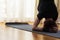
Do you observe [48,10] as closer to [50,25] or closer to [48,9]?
[48,9]

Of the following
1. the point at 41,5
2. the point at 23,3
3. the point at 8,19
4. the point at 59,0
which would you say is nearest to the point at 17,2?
the point at 23,3

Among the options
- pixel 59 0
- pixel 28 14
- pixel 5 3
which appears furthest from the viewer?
pixel 59 0

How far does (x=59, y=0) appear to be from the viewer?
2771 millimetres

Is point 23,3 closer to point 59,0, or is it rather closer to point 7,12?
point 7,12

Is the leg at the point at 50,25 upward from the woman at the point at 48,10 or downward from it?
downward

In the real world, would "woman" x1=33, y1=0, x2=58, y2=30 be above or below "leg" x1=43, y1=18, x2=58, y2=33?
above

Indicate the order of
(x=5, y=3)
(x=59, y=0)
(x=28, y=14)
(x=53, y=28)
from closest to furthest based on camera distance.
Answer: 1. (x=53, y=28)
2. (x=5, y=3)
3. (x=28, y=14)
4. (x=59, y=0)

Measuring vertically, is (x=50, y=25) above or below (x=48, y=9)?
below

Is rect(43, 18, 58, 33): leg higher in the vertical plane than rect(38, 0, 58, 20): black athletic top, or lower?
lower

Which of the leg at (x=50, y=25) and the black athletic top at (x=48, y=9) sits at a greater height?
the black athletic top at (x=48, y=9)

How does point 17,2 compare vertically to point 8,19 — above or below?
above

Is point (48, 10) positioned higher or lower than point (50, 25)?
higher

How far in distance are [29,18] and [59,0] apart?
1.94 feet

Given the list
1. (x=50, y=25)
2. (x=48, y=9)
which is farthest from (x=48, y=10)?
(x=50, y=25)
